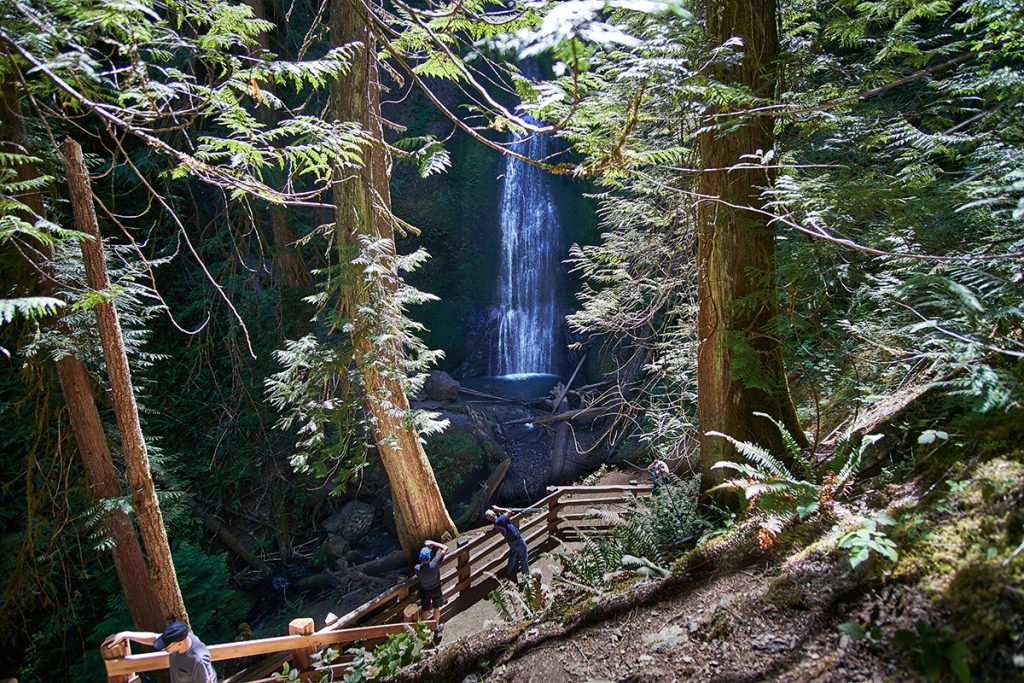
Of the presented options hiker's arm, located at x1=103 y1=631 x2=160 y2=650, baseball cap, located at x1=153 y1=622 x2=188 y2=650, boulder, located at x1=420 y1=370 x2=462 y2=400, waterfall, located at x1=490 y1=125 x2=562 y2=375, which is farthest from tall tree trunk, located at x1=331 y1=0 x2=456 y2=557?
waterfall, located at x1=490 y1=125 x2=562 y2=375

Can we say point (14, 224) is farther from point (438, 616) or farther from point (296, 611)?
point (296, 611)

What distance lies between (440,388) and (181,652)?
40.4ft

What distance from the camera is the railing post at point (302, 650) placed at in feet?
16.8

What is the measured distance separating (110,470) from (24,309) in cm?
447

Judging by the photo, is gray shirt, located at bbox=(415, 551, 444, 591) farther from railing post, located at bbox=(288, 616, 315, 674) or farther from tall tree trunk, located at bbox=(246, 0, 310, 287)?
tall tree trunk, located at bbox=(246, 0, 310, 287)

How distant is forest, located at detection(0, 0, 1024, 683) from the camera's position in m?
2.55

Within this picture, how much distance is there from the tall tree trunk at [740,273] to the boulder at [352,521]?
9.33 metres

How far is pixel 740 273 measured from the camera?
450 centimetres

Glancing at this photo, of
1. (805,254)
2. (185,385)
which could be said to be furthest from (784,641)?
(185,385)

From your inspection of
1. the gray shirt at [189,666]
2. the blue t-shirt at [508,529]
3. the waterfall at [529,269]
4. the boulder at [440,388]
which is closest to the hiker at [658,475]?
the blue t-shirt at [508,529]

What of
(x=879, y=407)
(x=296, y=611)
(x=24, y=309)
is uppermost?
(x=24, y=309)

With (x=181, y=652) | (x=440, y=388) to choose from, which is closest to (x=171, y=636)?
(x=181, y=652)

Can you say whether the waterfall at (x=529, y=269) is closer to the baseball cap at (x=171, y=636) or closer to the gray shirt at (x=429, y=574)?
the gray shirt at (x=429, y=574)

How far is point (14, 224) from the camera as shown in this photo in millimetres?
3846
